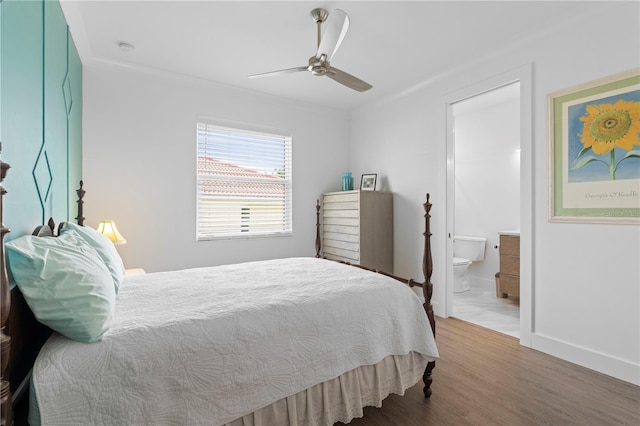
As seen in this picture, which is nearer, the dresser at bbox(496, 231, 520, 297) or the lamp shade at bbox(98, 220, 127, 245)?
the lamp shade at bbox(98, 220, 127, 245)

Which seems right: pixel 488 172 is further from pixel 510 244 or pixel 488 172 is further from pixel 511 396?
pixel 511 396

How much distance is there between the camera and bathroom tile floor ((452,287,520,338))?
3.26 metres

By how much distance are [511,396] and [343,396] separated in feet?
3.86

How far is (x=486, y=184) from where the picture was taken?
4.80 meters

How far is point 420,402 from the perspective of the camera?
197 cm

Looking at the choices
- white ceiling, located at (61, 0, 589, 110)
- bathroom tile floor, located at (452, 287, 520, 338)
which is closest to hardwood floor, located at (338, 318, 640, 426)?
bathroom tile floor, located at (452, 287, 520, 338)

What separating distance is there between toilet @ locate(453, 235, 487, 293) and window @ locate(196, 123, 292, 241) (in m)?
2.37

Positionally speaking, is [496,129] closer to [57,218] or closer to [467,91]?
[467,91]

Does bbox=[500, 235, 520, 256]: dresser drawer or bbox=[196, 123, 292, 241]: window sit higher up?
bbox=[196, 123, 292, 241]: window

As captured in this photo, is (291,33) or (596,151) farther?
(291,33)

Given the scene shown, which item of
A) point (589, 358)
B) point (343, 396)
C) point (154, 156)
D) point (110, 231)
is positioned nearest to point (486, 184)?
point (589, 358)

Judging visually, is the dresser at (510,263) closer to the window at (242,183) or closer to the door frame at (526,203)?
the door frame at (526,203)

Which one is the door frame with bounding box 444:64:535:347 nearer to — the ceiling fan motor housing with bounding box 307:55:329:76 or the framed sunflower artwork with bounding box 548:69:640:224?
the framed sunflower artwork with bounding box 548:69:640:224

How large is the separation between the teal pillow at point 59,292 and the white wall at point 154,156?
228 cm
